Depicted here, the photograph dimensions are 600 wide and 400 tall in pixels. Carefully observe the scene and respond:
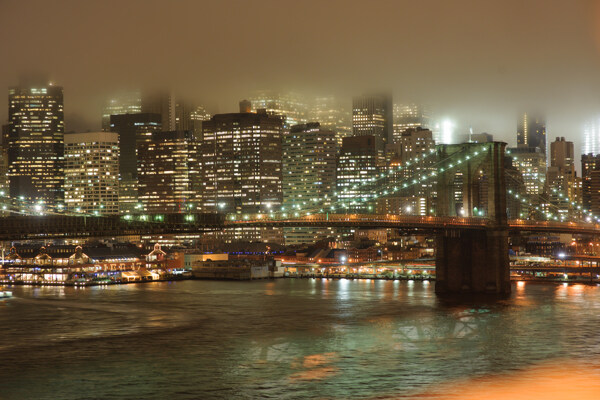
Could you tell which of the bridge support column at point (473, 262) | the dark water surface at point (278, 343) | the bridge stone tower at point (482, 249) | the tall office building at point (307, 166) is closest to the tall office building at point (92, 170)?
the tall office building at point (307, 166)

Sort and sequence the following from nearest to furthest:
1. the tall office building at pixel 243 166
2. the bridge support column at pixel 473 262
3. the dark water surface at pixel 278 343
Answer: the dark water surface at pixel 278 343
the bridge support column at pixel 473 262
the tall office building at pixel 243 166

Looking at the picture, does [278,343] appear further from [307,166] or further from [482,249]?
[307,166]

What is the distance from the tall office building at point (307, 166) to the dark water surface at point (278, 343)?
106674 millimetres

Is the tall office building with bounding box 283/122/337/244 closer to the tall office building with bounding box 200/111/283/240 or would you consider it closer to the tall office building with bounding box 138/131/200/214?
the tall office building with bounding box 200/111/283/240

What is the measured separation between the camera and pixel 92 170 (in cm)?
19262

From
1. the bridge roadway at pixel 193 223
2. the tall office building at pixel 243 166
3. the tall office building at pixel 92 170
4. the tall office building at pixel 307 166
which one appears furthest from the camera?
the tall office building at pixel 92 170

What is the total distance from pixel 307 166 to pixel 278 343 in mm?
135436

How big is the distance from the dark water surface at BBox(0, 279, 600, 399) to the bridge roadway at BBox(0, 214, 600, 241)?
4880 millimetres

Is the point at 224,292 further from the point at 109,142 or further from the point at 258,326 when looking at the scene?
the point at 109,142

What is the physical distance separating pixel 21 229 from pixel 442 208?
31150mm

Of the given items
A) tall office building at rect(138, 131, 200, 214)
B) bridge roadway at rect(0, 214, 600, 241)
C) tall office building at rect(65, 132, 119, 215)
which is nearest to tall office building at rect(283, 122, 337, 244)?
tall office building at rect(138, 131, 200, 214)

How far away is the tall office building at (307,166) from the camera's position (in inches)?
6673

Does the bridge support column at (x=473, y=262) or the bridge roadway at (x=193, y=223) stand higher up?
the bridge roadway at (x=193, y=223)

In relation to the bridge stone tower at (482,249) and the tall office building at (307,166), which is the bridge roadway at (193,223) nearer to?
the bridge stone tower at (482,249)
